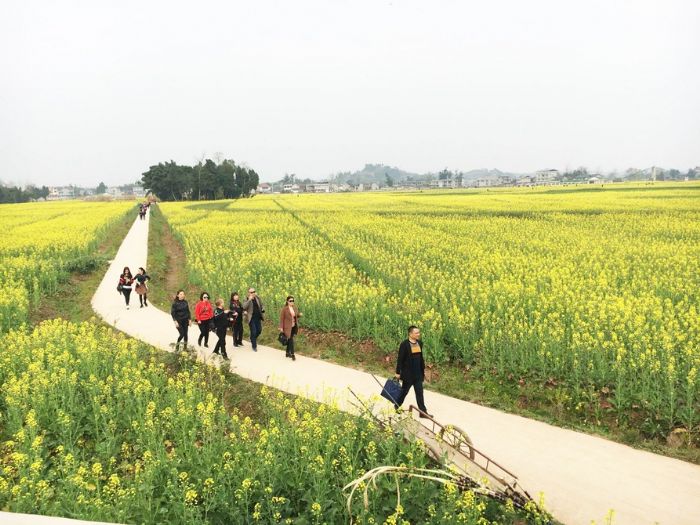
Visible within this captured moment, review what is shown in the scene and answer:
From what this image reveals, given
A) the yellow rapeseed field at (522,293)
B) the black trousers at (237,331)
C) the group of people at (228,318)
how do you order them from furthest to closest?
the black trousers at (237,331) → the group of people at (228,318) → the yellow rapeseed field at (522,293)

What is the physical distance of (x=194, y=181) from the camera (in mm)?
92250

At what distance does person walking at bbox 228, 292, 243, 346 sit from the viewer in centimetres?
1158

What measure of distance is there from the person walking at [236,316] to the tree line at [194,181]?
8488cm

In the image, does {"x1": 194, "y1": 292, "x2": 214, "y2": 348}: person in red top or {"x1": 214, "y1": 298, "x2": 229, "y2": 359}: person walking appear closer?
{"x1": 214, "y1": 298, "x2": 229, "y2": 359}: person walking

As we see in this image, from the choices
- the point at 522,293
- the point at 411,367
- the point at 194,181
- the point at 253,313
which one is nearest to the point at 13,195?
the point at 194,181

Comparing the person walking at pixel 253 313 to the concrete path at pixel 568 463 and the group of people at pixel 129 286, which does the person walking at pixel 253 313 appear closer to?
the concrete path at pixel 568 463

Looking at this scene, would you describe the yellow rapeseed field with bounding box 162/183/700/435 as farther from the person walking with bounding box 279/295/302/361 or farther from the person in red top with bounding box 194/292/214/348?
the person in red top with bounding box 194/292/214/348

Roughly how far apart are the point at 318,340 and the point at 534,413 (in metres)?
5.67

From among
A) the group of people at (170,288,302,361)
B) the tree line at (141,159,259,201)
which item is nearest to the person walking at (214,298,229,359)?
the group of people at (170,288,302,361)

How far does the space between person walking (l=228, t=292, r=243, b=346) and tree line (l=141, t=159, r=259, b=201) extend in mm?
84877

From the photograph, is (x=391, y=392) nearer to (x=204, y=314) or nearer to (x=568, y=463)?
(x=568, y=463)

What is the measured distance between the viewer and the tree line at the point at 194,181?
300 ft

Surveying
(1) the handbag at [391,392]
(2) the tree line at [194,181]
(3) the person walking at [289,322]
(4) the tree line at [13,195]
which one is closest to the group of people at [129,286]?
(3) the person walking at [289,322]

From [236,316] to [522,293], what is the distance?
7394 mm
